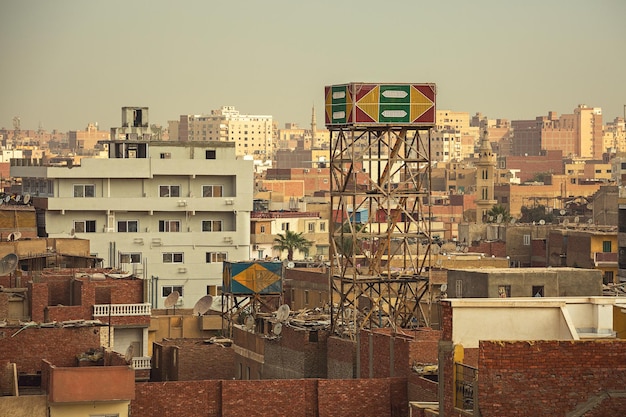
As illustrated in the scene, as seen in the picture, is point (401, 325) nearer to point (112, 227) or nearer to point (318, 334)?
point (318, 334)

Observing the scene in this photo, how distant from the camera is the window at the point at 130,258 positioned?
199ft

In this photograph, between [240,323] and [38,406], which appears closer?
[38,406]

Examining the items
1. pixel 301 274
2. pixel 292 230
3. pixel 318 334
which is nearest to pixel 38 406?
pixel 318 334

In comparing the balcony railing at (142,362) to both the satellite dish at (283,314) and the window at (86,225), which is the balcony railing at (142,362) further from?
the window at (86,225)

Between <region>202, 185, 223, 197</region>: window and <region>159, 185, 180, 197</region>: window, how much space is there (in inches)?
35.1

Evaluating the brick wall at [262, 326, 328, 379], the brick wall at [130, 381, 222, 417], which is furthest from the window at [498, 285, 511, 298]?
the brick wall at [262, 326, 328, 379]

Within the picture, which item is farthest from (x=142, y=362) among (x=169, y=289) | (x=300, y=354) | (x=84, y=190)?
(x=84, y=190)

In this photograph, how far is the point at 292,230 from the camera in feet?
275

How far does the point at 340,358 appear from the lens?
31109mm

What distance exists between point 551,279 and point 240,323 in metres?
13.3

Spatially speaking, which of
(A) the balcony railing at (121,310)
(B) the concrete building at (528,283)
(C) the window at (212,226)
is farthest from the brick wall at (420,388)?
(C) the window at (212,226)

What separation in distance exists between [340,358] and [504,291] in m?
4.01

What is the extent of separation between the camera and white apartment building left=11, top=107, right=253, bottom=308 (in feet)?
200

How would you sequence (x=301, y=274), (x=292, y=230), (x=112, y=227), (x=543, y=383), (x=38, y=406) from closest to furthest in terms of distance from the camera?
(x=543, y=383) → (x=38, y=406) → (x=301, y=274) → (x=112, y=227) → (x=292, y=230)
